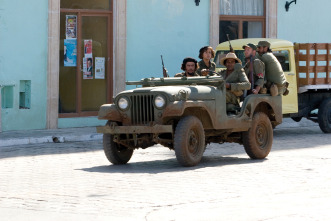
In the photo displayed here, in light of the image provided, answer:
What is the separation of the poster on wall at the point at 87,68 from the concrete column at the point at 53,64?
93 cm

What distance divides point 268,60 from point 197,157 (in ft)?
8.89

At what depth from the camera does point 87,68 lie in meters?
19.5

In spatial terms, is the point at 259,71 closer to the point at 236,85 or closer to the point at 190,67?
the point at 236,85

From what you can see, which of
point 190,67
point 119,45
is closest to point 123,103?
point 190,67

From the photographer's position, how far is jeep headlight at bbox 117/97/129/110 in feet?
40.6

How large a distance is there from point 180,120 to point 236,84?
4.52 ft

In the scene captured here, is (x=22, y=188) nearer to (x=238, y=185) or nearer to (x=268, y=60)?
(x=238, y=185)

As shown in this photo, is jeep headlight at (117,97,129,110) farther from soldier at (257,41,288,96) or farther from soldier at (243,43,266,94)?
soldier at (257,41,288,96)

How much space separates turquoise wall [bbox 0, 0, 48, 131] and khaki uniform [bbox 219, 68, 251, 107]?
5922 mm

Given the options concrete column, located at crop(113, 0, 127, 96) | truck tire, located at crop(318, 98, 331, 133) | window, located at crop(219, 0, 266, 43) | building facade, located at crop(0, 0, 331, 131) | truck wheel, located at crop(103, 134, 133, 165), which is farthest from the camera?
window, located at crop(219, 0, 266, 43)

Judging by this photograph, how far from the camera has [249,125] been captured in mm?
13102

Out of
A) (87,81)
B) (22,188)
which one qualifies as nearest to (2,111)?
(87,81)

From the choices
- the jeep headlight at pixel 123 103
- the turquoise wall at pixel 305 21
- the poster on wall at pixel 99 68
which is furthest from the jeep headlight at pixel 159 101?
the turquoise wall at pixel 305 21

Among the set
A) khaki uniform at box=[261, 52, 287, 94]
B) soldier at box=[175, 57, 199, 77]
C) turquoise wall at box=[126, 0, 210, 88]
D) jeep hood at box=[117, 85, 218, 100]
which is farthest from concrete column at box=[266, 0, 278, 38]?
jeep hood at box=[117, 85, 218, 100]
